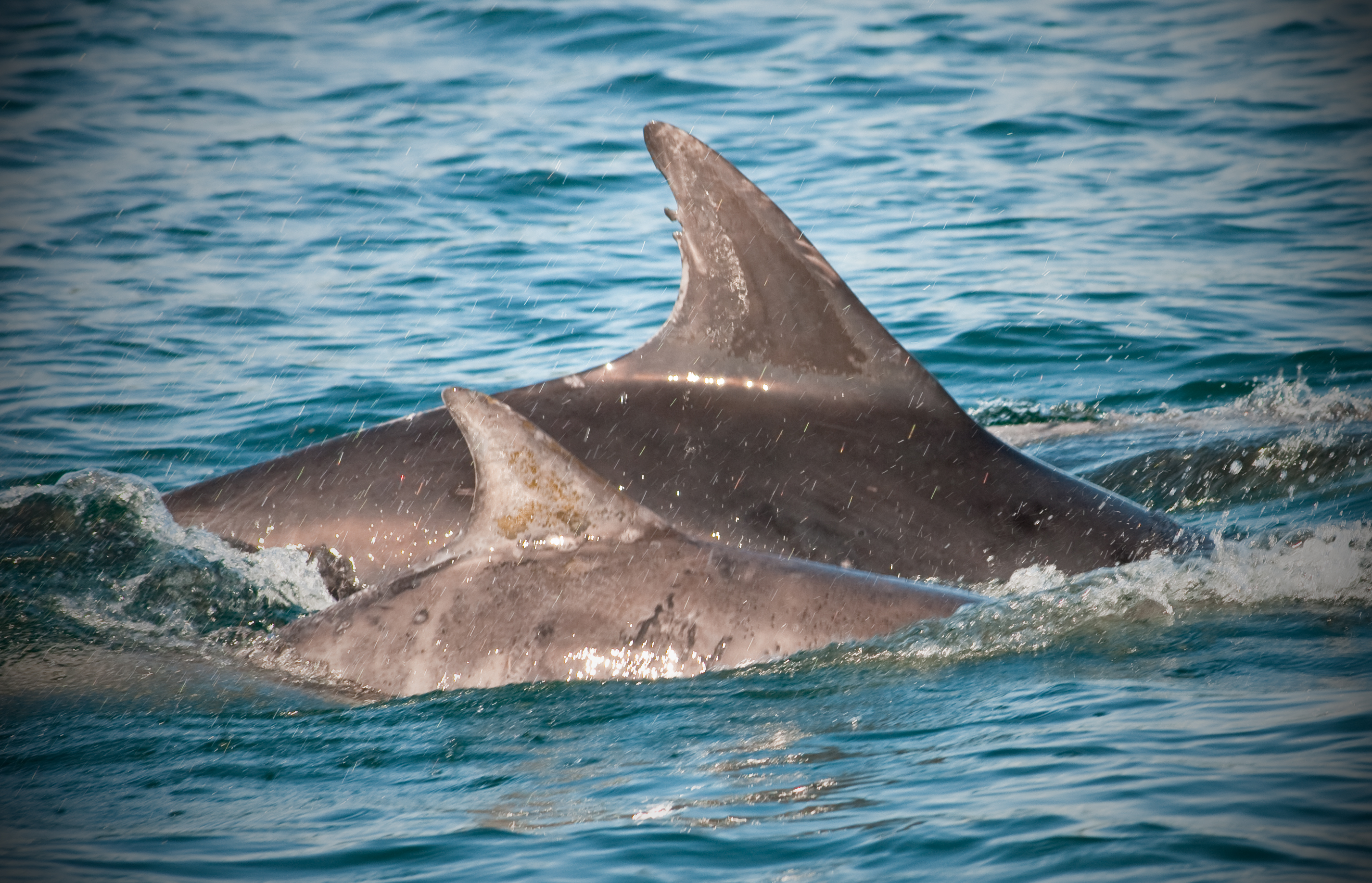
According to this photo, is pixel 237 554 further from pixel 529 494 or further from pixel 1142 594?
pixel 1142 594

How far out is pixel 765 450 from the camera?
5578mm

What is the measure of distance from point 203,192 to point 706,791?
1322 cm

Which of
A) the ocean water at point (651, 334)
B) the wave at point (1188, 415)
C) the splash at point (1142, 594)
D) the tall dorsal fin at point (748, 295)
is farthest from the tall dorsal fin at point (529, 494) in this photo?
the wave at point (1188, 415)

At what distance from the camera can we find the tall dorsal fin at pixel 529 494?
4.26 meters

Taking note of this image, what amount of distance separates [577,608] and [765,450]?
55.4 inches

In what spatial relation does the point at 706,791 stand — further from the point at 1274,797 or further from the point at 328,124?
the point at 328,124

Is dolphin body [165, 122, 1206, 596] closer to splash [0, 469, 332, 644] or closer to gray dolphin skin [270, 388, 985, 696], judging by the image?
splash [0, 469, 332, 644]

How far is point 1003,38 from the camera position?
64.3 feet

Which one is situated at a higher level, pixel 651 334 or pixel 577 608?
pixel 577 608

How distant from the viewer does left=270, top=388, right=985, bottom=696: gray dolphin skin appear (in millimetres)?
4430

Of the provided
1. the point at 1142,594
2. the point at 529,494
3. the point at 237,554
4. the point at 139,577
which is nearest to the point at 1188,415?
the point at 1142,594

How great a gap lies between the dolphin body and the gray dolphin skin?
870 mm

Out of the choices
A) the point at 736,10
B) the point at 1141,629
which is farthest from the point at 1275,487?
the point at 736,10

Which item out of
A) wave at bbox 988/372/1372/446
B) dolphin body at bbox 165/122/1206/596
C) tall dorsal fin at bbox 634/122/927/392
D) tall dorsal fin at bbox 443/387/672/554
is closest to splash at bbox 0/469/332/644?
dolphin body at bbox 165/122/1206/596
